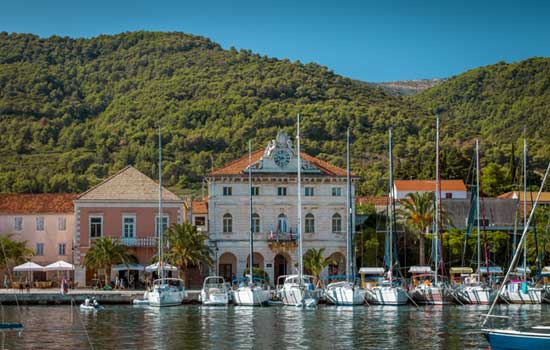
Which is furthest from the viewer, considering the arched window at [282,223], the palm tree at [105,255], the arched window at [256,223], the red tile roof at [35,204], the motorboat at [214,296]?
the arched window at [282,223]

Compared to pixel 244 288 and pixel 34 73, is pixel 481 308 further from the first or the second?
pixel 34 73

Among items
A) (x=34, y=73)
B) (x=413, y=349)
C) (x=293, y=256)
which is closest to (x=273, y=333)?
(x=413, y=349)

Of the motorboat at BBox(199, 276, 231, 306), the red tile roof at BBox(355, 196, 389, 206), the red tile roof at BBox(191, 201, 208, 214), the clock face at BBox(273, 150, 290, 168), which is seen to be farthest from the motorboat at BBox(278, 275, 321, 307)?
the red tile roof at BBox(355, 196, 389, 206)

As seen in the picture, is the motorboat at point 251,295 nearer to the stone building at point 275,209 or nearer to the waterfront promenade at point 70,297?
the waterfront promenade at point 70,297

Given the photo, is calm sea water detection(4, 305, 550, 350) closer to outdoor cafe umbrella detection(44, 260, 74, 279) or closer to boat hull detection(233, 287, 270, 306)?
boat hull detection(233, 287, 270, 306)

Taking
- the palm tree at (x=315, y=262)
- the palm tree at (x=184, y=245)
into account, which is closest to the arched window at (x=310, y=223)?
the palm tree at (x=315, y=262)

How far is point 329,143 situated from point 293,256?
74.0 metres

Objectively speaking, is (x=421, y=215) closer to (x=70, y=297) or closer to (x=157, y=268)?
(x=157, y=268)

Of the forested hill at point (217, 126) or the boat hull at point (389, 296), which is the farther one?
the forested hill at point (217, 126)

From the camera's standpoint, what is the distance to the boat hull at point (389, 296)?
65.2 meters

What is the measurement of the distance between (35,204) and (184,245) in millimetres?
14761

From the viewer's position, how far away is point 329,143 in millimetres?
152875

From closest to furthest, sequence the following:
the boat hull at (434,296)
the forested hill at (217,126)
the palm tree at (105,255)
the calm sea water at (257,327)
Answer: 1. the calm sea water at (257,327)
2. the boat hull at (434,296)
3. the palm tree at (105,255)
4. the forested hill at (217,126)

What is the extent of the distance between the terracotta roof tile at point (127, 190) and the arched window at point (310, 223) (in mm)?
10412
